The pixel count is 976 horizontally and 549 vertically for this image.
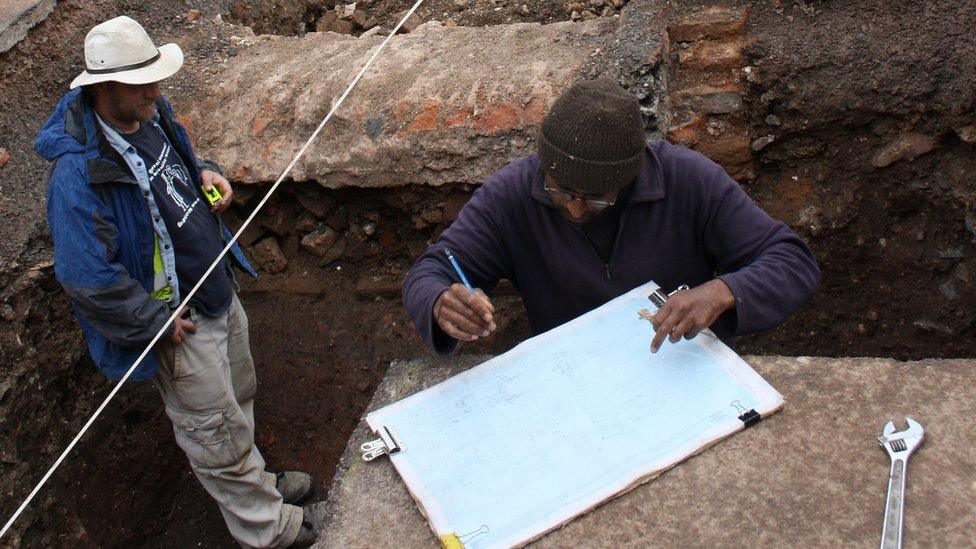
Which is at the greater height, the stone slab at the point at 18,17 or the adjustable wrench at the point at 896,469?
the adjustable wrench at the point at 896,469

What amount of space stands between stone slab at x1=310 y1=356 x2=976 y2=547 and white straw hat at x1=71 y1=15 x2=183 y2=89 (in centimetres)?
161

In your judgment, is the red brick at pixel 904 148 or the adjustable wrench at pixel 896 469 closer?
the adjustable wrench at pixel 896 469

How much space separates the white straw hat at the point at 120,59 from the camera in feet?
9.62

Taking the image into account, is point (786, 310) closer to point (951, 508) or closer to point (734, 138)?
point (951, 508)

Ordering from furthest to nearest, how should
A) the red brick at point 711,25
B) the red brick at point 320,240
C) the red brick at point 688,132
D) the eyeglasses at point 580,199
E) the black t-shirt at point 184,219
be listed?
the red brick at point 320,240 < the red brick at point 711,25 < the red brick at point 688,132 < the black t-shirt at point 184,219 < the eyeglasses at point 580,199

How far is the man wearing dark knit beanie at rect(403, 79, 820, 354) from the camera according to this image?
7.47 feet

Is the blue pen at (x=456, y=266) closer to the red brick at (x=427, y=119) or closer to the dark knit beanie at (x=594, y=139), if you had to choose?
the dark knit beanie at (x=594, y=139)

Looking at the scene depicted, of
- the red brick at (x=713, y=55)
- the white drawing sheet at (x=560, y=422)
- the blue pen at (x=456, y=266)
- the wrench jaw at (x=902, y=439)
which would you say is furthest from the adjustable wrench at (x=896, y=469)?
the red brick at (x=713, y=55)

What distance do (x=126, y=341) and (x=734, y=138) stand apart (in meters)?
2.82

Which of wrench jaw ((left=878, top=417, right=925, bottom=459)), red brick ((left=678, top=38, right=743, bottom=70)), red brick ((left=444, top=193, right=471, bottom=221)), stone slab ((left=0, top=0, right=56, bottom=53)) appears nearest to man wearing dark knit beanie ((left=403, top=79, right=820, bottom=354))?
wrench jaw ((left=878, top=417, right=925, bottom=459))

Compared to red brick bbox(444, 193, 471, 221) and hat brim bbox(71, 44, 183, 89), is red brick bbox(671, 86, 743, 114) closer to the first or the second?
red brick bbox(444, 193, 471, 221)

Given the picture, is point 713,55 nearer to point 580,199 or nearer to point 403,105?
point 403,105

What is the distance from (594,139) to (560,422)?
0.73 meters

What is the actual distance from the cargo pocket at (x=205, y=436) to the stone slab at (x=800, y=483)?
1422mm
